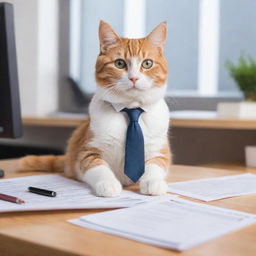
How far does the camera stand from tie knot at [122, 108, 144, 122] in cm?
99

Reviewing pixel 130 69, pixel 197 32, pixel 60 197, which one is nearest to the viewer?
pixel 60 197

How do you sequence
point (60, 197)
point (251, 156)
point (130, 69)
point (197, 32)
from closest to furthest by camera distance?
point (60, 197) < point (130, 69) < point (251, 156) < point (197, 32)

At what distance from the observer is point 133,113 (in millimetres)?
995

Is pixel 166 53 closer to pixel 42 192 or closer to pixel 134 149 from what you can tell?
pixel 134 149

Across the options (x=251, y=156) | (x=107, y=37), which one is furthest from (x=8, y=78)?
(x=251, y=156)

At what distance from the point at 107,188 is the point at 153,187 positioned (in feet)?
0.32

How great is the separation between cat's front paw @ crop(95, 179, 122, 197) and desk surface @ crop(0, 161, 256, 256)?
12 cm

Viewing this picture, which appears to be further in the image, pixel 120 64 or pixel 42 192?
pixel 120 64

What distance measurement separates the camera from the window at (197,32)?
83.2 inches

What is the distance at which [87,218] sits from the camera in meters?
0.69

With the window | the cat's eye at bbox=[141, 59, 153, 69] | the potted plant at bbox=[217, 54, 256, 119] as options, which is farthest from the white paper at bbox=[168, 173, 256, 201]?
the window

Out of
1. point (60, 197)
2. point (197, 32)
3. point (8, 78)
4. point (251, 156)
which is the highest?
point (197, 32)

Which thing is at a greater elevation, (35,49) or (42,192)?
(35,49)

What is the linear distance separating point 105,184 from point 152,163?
178mm
